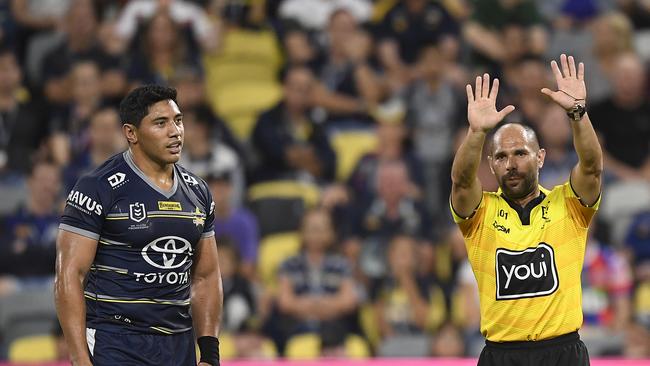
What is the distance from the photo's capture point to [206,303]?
18.4 ft

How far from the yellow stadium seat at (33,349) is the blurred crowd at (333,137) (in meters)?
0.17

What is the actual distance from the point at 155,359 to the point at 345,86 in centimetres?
671

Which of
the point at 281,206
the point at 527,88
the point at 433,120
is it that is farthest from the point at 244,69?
the point at 527,88

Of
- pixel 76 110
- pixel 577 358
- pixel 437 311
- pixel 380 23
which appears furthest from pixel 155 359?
pixel 380 23

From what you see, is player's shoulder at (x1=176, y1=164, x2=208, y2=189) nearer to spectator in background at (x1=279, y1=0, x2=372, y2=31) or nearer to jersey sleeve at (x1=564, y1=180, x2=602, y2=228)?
jersey sleeve at (x1=564, y1=180, x2=602, y2=228)

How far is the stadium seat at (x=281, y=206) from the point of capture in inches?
420

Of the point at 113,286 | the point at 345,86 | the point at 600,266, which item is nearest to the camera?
the point at 113,286

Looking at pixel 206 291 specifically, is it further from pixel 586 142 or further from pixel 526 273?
pixel 586 142

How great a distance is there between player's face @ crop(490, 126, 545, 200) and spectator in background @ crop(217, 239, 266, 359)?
14.8 feet

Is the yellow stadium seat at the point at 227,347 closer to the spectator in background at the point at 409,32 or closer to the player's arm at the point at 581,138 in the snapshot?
the spectator in background at the point at 409,32

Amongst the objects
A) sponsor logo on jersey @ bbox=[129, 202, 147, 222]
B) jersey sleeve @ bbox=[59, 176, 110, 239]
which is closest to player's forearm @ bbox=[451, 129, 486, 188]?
sponsor logo on jersey @ bbox=[129, 202, 147, 222]

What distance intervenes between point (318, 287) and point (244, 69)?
3135 millimetres

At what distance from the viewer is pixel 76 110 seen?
11.2 metres

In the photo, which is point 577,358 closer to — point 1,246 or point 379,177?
point 379,177
